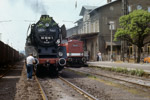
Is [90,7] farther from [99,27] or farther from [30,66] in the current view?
[30,66]

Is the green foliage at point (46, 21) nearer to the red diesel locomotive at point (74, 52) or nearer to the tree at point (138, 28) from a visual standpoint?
the red diesel locomotive at point (74, 52)

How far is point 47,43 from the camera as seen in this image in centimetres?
1423

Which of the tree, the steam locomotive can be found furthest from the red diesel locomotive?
the steam locomotive

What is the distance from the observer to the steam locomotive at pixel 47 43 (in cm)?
1404

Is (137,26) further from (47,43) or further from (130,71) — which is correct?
(47,43)

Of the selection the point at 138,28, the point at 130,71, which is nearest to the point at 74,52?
the point at 138,28

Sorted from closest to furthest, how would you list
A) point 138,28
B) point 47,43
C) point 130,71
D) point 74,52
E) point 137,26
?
1. point 47,43
2. point 130,71
3. point 74,52
4. point 138,28
5. point 137,26

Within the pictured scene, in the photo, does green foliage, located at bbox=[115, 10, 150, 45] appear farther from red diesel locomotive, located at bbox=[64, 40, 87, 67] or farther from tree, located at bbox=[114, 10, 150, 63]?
red diesel locomotive, located at bbox=[64, 40, 87, 67]

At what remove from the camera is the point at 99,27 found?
3859 centimetres

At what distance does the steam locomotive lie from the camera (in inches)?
553

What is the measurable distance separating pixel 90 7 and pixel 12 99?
132ft

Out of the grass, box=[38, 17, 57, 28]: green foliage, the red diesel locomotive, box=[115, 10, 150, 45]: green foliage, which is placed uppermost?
box=[115, 10, 150, 45]: green foliage

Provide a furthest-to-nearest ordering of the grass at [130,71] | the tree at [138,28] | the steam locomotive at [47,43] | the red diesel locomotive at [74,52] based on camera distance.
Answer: the tree at [138,28]
the red diesel locomotive at [74,52]
the grass at [130,71]
the steam locomotive at [47,43]

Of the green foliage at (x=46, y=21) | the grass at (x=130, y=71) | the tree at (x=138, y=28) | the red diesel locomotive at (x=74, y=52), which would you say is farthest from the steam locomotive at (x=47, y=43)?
the tree at (x=138, y=28)
